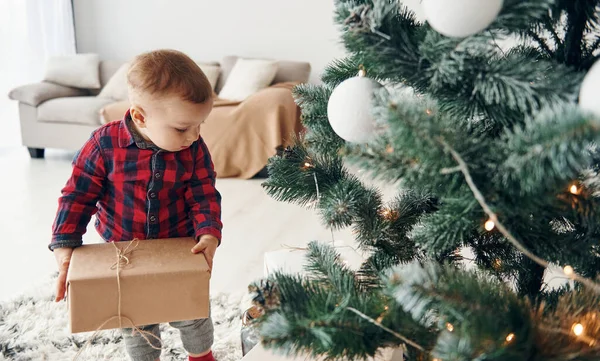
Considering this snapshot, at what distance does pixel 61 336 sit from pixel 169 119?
3.07 feet

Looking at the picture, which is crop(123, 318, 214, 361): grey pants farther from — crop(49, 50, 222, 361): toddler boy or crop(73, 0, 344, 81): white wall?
crop(73, 0, 344, 81): white wall

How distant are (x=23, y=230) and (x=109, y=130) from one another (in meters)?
1.71

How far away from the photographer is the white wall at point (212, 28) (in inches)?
171

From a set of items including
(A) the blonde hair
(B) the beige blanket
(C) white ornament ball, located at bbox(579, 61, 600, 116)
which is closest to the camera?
(C) white ornament ball, located at bbox(579, 61, 600, 116)

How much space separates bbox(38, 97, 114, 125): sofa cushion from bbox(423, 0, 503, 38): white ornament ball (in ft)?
11.8

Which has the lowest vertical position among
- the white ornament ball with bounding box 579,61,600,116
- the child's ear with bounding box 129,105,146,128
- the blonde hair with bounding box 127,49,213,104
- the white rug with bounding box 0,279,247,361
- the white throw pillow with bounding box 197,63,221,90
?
the white rug with bounding box 0,279,247,361

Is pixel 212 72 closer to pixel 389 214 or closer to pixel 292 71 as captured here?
pixel 292 71

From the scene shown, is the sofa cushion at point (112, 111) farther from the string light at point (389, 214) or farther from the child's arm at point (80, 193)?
the string light at point (389, 214)

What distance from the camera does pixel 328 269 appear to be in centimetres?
75

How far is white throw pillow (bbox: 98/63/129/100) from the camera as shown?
13.5 ft

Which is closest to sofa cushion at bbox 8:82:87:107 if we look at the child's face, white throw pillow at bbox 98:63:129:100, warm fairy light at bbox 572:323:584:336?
white throw pillow at bbox 98:63:129:100

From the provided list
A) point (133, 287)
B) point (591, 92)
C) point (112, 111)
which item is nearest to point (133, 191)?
point (133, 287)

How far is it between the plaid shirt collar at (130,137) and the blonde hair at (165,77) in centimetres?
11

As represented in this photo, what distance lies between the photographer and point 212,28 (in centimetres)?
458
